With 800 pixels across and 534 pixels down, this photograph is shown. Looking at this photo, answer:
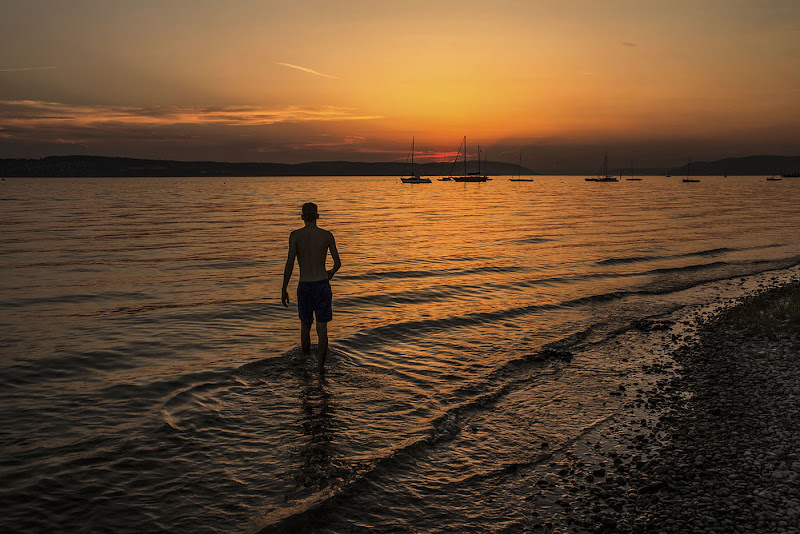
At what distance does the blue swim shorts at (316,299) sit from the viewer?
1045 cm

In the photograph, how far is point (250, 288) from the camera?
67.7 ft

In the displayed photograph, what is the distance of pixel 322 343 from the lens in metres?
11.0

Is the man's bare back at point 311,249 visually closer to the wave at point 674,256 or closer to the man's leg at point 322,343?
the man's leg at point 322,343

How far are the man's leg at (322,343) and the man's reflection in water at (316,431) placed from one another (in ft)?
0.90

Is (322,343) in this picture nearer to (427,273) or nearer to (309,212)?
(309,212)

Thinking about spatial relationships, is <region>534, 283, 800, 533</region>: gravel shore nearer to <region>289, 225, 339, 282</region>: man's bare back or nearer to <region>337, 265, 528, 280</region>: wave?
<region>289, 225, 339, 282</region>: man's bare back

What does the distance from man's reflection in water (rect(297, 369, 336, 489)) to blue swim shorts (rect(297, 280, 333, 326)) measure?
132 centimetres

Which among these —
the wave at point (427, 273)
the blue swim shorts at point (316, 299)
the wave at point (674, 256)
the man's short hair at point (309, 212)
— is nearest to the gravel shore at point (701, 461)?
the blue swim shorts at point (316, 299)

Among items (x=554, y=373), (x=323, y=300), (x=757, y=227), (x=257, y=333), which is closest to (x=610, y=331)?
(x=554, y=373)

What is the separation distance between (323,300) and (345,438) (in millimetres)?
3152

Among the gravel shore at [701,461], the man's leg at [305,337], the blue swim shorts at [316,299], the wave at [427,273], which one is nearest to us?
the gravel shore at [701,461]

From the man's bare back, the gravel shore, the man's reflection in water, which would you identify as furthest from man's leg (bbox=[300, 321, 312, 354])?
the gravel shore

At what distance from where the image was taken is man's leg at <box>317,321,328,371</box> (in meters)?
10.8

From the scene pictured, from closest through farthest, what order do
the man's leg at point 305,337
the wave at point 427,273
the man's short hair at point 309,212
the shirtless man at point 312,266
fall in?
1. the man's short hair at point 309,212
2. the shirtless man at point 312,266
3. the man's leg at point 305,337
4. the wave at point 427,273
